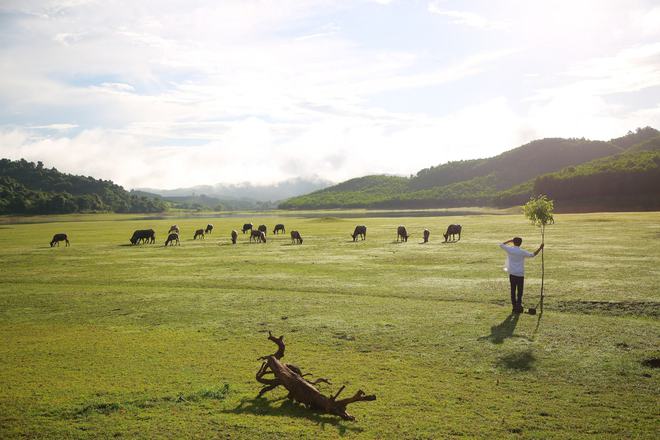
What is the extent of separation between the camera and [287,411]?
9820 mm

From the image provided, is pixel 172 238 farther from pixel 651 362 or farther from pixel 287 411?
pixel 651 362

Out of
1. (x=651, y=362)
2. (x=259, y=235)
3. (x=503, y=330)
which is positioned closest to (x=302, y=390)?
(x=503, y=330)

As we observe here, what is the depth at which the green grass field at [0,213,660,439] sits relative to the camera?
30.4 feet

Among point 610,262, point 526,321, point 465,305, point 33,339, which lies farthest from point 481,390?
point 610,262

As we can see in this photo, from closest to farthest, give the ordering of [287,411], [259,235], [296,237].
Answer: [287,411]
[296,237]
[259,235]

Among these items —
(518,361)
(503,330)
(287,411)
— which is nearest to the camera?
(287,411)

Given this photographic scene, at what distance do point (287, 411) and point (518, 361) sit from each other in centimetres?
654

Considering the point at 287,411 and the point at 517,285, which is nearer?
the point at 287,411

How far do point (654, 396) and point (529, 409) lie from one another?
Answer: 2961 millimetres

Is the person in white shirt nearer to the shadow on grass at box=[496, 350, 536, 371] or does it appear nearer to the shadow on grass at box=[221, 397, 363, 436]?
the shadow on grass at box=[496, 350, 536, 371]

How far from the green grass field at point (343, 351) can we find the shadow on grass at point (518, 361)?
56mm

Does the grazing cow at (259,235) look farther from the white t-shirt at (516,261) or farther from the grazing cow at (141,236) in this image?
the white t-shirt at (516,261)

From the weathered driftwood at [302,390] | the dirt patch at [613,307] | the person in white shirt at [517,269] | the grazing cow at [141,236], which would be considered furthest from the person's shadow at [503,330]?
the grazing cow at [141,236]

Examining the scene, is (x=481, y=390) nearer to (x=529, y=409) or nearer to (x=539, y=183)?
(x=529, y=409)
